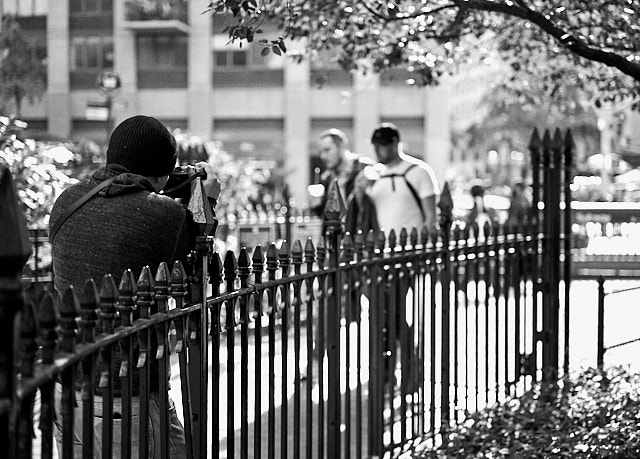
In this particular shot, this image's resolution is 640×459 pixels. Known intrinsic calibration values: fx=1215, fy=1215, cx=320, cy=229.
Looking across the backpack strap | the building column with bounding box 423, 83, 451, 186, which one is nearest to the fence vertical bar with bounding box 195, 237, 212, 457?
the backpack strap

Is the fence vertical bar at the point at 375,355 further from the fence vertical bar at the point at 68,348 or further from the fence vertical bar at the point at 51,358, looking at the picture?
the fence vertical bar at the point at 68,348

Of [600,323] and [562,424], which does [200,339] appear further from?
[600,323]

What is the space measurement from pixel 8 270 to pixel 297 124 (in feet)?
155

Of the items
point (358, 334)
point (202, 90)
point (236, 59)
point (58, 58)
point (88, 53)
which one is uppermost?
point (88, 53)

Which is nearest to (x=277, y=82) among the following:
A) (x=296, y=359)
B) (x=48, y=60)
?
(x=48, y=60)

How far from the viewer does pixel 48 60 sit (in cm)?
5006

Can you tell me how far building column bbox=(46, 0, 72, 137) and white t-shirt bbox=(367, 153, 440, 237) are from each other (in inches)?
1661

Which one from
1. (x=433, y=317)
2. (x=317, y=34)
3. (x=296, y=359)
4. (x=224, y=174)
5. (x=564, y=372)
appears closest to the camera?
(x=296, y=359)

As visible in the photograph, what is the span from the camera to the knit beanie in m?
4.25

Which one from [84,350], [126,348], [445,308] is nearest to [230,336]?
[126,348]

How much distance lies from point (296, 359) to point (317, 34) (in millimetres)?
3555

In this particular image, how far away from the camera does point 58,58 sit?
50.2m

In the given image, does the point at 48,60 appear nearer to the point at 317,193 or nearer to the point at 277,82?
the point at 277,82

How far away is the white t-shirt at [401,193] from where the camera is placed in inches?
351
